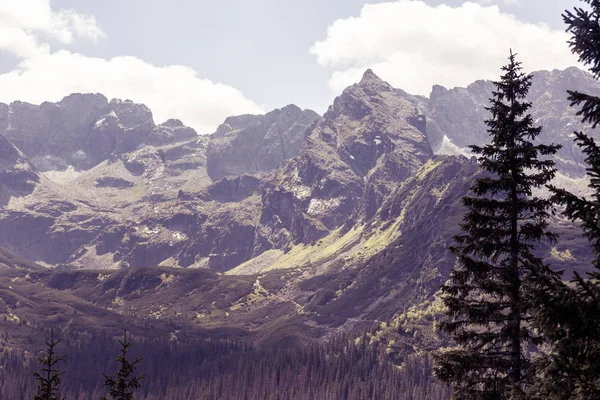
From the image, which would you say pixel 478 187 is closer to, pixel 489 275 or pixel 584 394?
pixel 489 275

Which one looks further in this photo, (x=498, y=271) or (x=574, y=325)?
(x=498, y=271)

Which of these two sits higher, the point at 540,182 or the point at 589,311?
the point at 540,182

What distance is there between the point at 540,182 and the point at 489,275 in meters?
5.07

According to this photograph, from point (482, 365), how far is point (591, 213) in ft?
41.9

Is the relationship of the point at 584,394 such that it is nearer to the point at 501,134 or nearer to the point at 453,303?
the point at 453,303

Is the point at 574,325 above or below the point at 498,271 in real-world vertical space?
below

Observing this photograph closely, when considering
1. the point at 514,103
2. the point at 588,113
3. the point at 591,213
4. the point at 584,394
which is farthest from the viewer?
the point at 514,103

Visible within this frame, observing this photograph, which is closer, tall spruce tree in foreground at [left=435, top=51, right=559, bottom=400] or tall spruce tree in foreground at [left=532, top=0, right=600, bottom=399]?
tall spruce tree in foreground at [left=532, top=0, right=600, bottom=399]

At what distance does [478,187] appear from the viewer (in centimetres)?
3072

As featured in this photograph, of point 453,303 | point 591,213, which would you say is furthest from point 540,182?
point 591,213

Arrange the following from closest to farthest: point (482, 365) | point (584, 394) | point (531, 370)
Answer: point (584, 394)
point (531, 370)
point (482, 365)

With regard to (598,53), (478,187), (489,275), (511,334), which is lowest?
(511,334)

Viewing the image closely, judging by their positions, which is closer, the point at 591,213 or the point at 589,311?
the point at 589,311

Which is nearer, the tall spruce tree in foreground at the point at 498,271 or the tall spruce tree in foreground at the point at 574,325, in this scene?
the tall spruce tree in foreground at the point at 574,325
